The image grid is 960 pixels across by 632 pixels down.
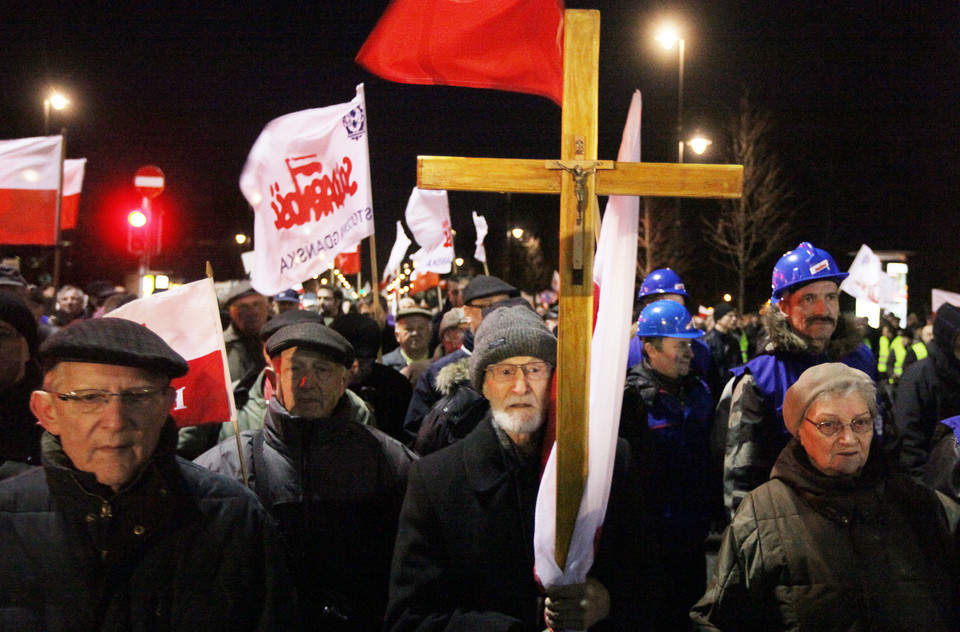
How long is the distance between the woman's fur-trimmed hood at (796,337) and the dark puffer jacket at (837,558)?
1.20m

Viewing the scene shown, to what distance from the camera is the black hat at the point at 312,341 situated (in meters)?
3.65

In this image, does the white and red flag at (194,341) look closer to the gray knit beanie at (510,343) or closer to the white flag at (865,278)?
the gray knit beanie at (510,343)

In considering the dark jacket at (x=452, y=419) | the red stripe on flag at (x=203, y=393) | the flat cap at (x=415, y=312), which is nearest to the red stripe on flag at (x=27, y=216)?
the flat cap at (x=415, y=312)

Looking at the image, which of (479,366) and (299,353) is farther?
(299,353)

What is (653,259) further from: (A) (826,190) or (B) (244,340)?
(B) (244,340)

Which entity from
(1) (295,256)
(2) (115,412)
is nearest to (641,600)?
(2) (115,412)

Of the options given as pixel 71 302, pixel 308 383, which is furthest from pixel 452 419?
pixel 71 302

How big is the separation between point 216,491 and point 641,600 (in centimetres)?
147

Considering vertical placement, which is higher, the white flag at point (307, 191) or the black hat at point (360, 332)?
the white flag at point (307, 191)

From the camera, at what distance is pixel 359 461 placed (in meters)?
3.52

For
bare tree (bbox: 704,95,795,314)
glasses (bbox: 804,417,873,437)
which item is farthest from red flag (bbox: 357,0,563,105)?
bare tree (bbox: 704,95,795,314)

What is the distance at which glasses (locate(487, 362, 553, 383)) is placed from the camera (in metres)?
3.05

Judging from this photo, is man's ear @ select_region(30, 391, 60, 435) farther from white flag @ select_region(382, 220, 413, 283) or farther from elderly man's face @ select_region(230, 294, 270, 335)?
white flag @ select_region(382, 220, 413, 283)

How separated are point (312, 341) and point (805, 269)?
8.64 feet
